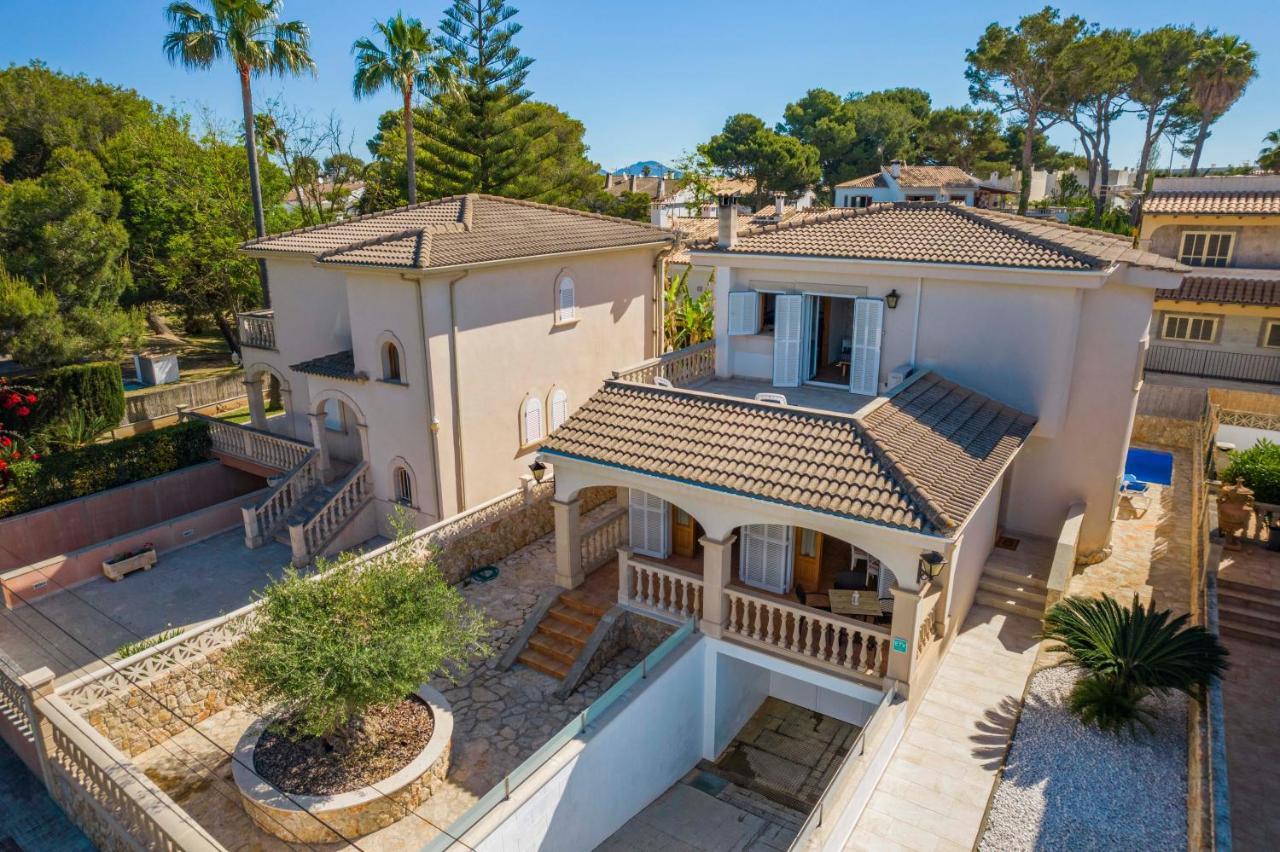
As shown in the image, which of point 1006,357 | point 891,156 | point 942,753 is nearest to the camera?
point 942,753

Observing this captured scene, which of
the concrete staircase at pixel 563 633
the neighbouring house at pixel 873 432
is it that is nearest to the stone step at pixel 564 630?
the concrete staircase at pixel 563 633

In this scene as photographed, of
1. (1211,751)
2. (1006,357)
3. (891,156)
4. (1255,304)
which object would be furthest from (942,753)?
(891,156)

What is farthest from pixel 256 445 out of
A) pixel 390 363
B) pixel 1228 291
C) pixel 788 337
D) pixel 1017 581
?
pixel 1228 291

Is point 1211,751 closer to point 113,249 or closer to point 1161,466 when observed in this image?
point 1161,466

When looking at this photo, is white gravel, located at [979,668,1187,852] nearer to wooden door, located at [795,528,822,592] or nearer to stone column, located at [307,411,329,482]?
wooden door, located at [795,528,822,592]

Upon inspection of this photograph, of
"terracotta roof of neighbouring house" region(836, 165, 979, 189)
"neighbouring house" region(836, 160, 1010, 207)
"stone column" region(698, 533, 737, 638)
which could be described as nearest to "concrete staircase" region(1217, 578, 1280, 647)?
"stone column" region(698, 533, 737, 638)

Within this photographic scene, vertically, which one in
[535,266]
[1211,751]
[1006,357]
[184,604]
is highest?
[535,266]

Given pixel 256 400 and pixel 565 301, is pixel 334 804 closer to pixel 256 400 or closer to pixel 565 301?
pixel 565 301
